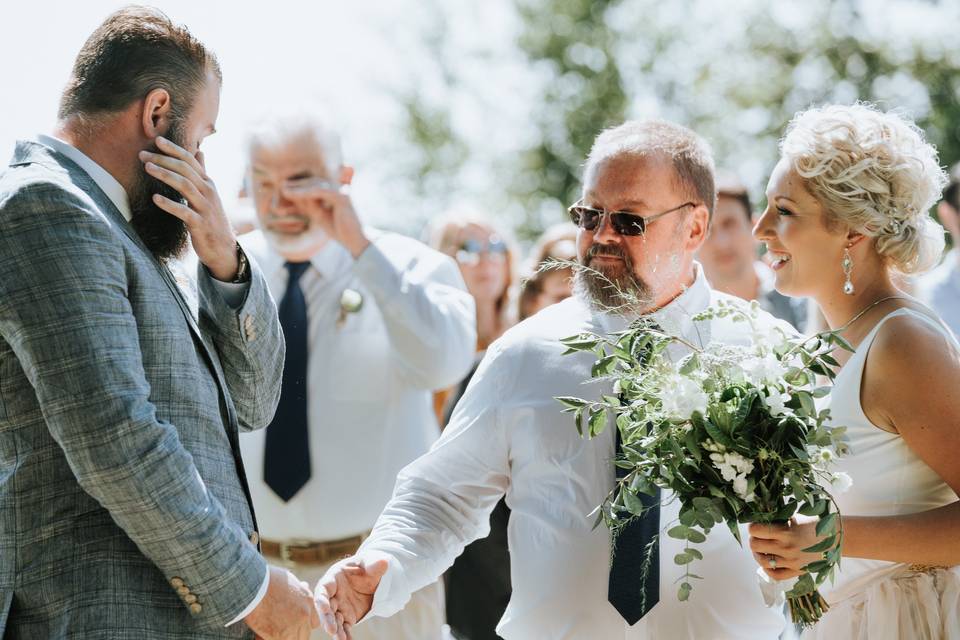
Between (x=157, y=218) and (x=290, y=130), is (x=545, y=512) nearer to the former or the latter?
(x=157, y=218)

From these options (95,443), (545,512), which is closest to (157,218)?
(95,443)

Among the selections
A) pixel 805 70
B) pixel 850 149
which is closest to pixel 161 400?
pixel 850 149

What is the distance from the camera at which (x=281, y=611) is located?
9.91ft

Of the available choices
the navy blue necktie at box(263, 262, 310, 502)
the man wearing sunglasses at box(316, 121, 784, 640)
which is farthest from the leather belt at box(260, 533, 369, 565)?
the man wearing sunglasses at box(316, 121, 784, 640)

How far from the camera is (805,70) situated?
32.1 metres

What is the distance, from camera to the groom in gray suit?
107 inches

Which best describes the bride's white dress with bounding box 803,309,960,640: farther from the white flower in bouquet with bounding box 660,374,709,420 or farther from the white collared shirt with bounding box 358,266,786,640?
the white flower in bouquet with bounding box 660,374,709,420

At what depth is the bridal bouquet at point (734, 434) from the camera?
293cm

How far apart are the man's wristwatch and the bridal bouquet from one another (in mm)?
1036

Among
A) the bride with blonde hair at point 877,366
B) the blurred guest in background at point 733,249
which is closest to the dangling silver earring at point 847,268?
the bride with blonde hair at point 877,366

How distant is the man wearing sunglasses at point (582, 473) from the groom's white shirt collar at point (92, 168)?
124 cm

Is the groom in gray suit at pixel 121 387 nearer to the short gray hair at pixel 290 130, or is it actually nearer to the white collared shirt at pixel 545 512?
the white collared shirt at pixel 545 512

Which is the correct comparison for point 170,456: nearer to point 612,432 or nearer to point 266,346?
point 266,346

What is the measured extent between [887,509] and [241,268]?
80.2 inches
